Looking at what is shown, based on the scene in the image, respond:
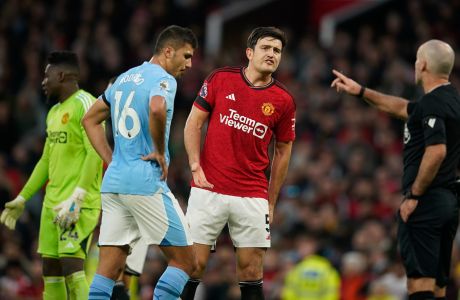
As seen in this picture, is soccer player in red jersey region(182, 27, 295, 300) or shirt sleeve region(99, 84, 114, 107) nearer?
shirt sleeve region(99, 84, 114, 107)

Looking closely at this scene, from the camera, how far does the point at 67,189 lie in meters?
9.41

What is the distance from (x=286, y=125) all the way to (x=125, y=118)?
153cm

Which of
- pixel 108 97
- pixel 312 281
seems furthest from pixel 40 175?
pixel 312 281

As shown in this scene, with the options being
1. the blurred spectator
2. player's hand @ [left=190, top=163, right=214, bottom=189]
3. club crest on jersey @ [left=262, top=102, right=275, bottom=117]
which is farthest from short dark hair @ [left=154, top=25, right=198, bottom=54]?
the blurred spectator

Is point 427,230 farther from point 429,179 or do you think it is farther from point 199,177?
point 199,177

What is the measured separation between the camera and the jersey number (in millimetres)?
8133

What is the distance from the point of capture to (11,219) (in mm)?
9844

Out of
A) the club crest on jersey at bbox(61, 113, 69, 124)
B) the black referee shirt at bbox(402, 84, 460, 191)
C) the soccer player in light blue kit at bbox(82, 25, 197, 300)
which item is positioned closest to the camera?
the soccer player in light blue kit at bbox(82, 25, 197, 300)

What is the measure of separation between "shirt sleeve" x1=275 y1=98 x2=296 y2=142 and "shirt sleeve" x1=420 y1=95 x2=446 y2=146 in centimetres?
111

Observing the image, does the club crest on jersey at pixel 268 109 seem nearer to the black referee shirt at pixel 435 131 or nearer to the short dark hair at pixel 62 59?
the black referee shirt at pixel 435 131

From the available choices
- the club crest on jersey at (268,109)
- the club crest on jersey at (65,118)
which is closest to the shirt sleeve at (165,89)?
the club crest on jersey at (268,109)

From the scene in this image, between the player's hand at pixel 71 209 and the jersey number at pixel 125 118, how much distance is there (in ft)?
3.84

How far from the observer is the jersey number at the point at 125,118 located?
813 centimetres

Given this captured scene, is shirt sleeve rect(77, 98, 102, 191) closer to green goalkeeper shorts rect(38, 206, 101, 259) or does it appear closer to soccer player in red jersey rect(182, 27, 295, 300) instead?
green goalkeeper shorts rect(38, 206, 101, 259)
